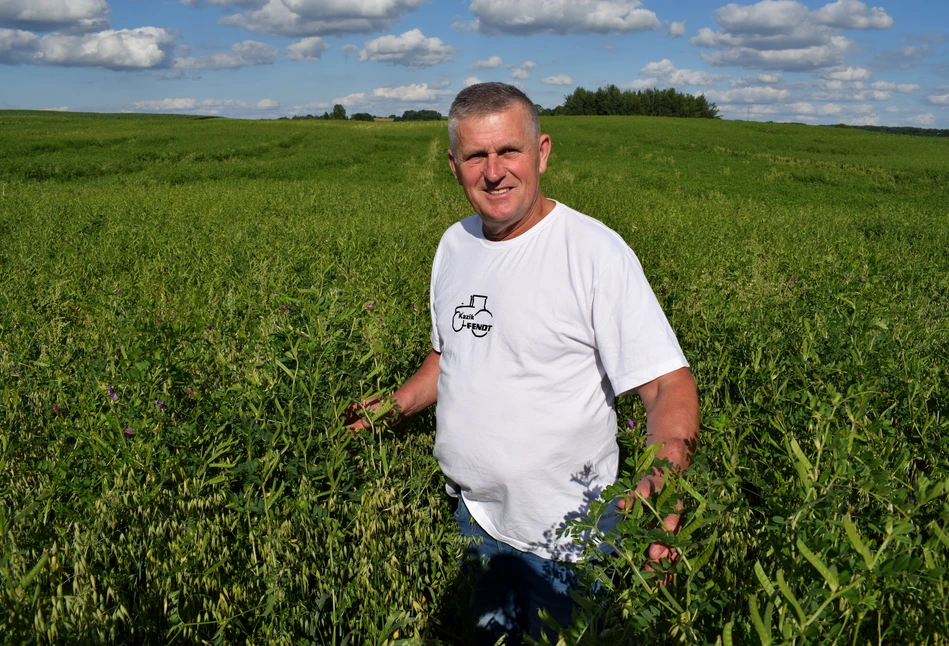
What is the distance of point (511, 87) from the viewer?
229cm

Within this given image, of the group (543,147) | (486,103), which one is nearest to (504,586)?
(543,147)

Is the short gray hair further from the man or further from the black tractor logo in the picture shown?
the black tractor logo

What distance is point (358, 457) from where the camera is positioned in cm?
236

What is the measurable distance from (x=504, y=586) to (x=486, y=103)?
1678mm

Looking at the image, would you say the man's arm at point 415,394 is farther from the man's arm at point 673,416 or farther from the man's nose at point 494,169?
the man's arm at point 673,416

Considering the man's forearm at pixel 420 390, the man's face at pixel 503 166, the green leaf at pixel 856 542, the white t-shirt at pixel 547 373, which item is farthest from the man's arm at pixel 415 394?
the green leaf at pixel 856 542

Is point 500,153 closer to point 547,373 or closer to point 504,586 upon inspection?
point 547,373

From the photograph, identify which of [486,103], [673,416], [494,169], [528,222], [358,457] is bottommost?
[358,457]

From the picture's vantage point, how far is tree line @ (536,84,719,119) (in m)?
90.1

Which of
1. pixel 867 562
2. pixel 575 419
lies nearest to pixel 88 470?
pixel 575 419

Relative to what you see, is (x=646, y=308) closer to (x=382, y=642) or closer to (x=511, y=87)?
(x=511, y=87)

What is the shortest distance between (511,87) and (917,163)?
31162 millimetres

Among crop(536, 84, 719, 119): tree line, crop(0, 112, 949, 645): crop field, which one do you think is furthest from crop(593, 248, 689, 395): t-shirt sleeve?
crop(536, 84, 719, 119): tree line

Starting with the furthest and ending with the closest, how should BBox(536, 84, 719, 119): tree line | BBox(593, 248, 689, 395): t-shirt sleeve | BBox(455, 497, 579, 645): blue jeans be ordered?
BBox(536, 84, 719, 119): tree line, BBox(455, 497, 579, 645): blue jeans, BBox(593, 248, 689, 395): t-shirt sleeve
